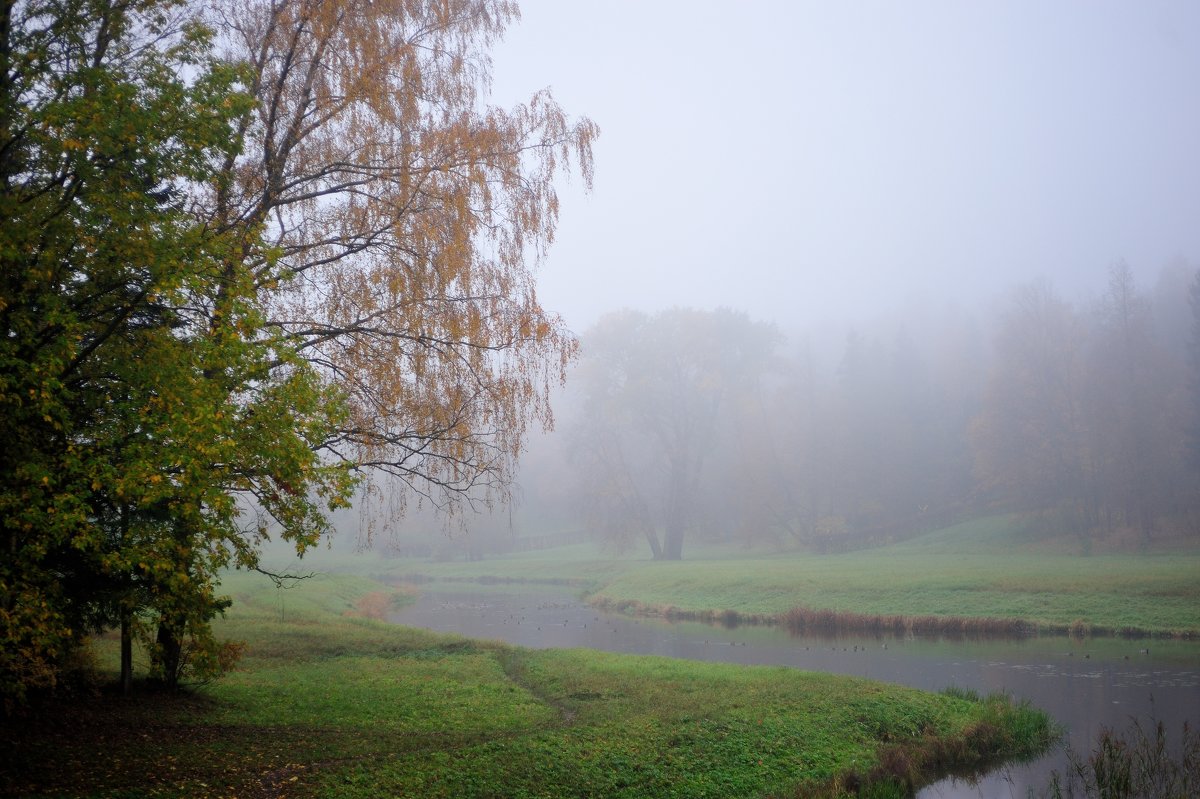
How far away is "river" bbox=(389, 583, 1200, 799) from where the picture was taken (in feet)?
53.4

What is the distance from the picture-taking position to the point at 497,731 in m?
12.1

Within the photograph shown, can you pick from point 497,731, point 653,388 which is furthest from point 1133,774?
point 653,388

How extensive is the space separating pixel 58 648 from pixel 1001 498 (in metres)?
70.3

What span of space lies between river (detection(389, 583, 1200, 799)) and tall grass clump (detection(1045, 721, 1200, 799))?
0.56 metres

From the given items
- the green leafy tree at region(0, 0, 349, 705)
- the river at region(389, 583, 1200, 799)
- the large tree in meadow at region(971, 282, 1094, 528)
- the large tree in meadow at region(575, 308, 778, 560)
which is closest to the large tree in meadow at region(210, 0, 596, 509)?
the green leafy tree at region(0, 0, 349, 705)

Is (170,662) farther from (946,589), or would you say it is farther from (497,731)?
(946,589)

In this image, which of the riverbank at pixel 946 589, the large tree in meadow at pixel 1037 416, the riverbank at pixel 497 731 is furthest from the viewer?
the large tree in meadow at pixel 1037 416

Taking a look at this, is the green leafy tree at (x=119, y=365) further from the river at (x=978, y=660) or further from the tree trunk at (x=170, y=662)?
the river at (x=978, y=660)

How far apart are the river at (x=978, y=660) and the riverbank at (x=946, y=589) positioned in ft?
6.16

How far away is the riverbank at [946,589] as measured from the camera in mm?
28953

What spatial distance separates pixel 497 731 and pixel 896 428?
2848 inches

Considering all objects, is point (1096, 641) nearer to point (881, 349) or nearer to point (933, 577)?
point (933, 577)

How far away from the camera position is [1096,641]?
86.9 feet

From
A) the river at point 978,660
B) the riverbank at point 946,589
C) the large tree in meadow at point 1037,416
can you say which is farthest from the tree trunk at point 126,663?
the large tree in meadow at point 1037,416
